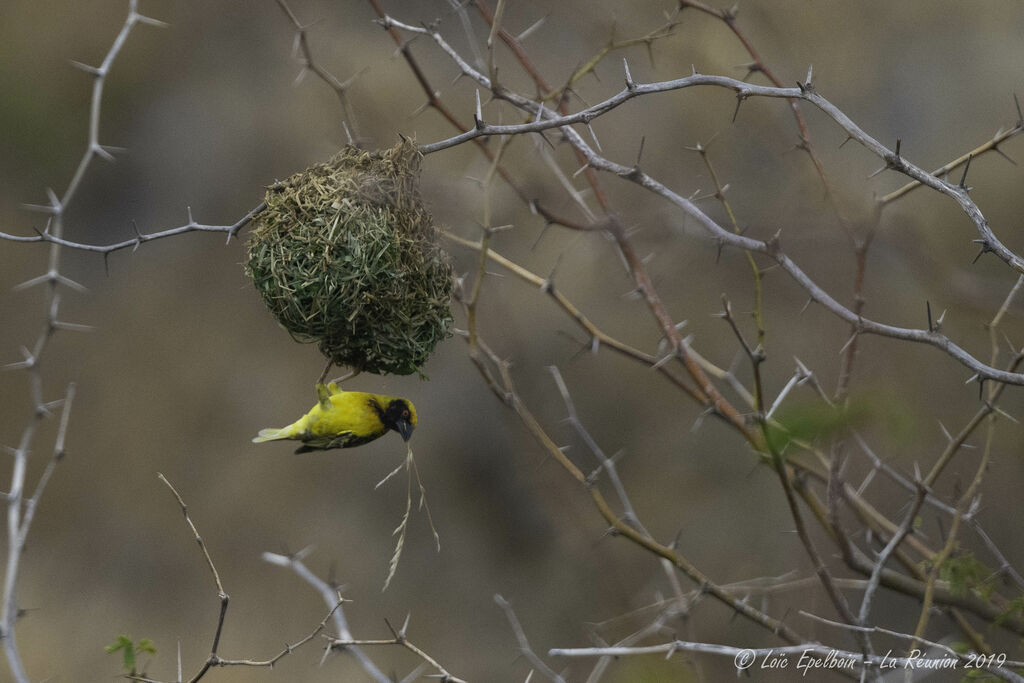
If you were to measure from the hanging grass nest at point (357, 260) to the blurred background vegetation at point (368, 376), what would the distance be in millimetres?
3821

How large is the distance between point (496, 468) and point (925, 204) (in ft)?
13.3

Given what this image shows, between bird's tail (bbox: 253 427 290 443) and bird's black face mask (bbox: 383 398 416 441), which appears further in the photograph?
bird's tail (bbox: 253 427 290 443)

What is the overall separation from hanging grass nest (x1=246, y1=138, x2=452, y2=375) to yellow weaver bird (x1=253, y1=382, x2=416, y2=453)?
1.17ft

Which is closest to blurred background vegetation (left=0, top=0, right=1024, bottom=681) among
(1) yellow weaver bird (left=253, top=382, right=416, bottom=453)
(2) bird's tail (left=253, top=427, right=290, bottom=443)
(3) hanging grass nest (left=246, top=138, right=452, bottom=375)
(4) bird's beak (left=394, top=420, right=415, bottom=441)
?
(2) bird's tail (left=253, top=427, right=290, bottom=443)

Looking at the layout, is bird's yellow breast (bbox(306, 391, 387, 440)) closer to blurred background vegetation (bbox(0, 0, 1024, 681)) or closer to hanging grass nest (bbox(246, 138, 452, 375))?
hanging grass nest (bbox(246, 138, 452, 375))

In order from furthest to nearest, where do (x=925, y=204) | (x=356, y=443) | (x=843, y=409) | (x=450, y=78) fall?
(x=450, y=78) → (x=925, y=204) → (x=356, y=443) → (x=843, y=409)

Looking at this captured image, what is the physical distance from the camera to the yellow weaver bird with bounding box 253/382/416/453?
3348 mm

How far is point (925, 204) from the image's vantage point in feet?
22.5

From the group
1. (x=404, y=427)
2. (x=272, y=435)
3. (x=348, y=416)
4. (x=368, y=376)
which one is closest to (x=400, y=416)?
(x=404, y=427)

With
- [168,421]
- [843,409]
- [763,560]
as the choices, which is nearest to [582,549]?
[763,560]

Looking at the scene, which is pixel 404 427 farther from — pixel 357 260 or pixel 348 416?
pixel 357 260

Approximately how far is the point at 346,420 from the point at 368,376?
367 centimetres

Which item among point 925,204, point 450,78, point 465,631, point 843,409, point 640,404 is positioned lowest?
point 465,631

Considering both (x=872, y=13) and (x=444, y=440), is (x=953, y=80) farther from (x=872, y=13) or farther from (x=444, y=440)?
(x=444, y=440)
